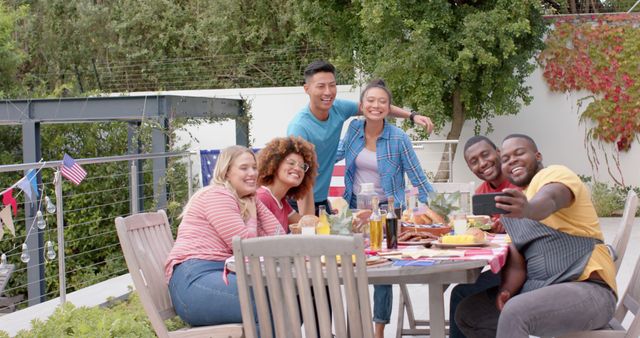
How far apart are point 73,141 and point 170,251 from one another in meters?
15.0

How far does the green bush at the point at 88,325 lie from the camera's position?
16.9ft

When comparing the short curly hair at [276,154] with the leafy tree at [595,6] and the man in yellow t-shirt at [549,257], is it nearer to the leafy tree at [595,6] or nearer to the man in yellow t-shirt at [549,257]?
the man in yellow t-shirt at [549,257]

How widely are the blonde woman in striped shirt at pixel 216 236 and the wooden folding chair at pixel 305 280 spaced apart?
0.58 m

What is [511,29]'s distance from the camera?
1388 centimetres

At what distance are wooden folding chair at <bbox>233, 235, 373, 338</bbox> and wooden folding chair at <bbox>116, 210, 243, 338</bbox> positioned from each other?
0.55m

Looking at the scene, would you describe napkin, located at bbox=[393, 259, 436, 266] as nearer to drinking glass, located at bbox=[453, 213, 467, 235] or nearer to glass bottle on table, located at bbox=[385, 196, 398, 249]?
glass bottle on table, located at bbox=[385, 196, 398, 249]

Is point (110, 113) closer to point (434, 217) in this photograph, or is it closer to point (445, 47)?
point (445, 47)

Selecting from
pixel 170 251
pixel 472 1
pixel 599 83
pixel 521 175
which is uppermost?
pixel 472 1

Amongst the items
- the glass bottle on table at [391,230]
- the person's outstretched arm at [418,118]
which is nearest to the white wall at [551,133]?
the person's outstretched arm at [418,118]

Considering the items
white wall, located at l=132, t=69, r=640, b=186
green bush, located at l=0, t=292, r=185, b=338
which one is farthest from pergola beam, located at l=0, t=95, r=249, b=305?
green bush, located at l=0, t=292, r=185, b=338

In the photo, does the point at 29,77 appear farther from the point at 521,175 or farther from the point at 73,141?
the point at 521,175

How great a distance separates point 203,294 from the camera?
3.79 meters

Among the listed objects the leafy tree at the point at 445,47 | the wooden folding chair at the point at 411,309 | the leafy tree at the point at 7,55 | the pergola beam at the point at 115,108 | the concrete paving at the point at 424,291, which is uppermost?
the leafy tree at the point at 7,55

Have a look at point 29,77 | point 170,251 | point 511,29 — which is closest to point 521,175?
point 170,251
